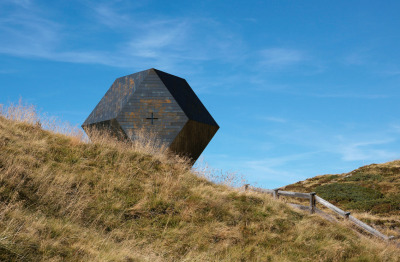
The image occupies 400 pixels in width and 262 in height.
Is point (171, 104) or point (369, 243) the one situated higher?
point (171, 104)

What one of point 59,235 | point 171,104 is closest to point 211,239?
point 59,235

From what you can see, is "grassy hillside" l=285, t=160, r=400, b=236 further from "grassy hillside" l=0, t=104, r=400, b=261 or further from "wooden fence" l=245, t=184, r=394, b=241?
"grassy hillside" l=0, t=104, r=400, b=261

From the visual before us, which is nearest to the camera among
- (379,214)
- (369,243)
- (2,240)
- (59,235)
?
(2,240)

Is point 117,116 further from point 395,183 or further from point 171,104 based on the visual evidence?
point 395,183

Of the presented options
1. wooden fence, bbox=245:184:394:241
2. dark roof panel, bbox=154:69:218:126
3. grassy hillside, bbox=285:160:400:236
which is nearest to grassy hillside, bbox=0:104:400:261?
wooden fence, bbox=245:184:394:241

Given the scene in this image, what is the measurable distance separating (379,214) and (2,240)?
20.1 meters

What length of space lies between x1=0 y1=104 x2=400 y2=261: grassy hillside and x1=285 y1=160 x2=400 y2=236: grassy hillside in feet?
25.1

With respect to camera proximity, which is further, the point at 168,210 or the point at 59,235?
the point at 168,210

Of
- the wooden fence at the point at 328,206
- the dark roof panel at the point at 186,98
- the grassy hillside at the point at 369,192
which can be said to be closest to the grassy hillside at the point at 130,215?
the wooden fence at the point at 328,206

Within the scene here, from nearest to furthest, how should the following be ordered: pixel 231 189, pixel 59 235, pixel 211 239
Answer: pixel 59 235
pixel 211 239
pixel 231 189

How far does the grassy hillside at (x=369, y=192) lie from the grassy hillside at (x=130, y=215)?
25.1 ft

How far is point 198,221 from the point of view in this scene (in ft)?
31.0

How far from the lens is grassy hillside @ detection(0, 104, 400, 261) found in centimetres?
653

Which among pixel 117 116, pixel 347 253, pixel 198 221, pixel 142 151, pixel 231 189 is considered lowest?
pixel 347 253
